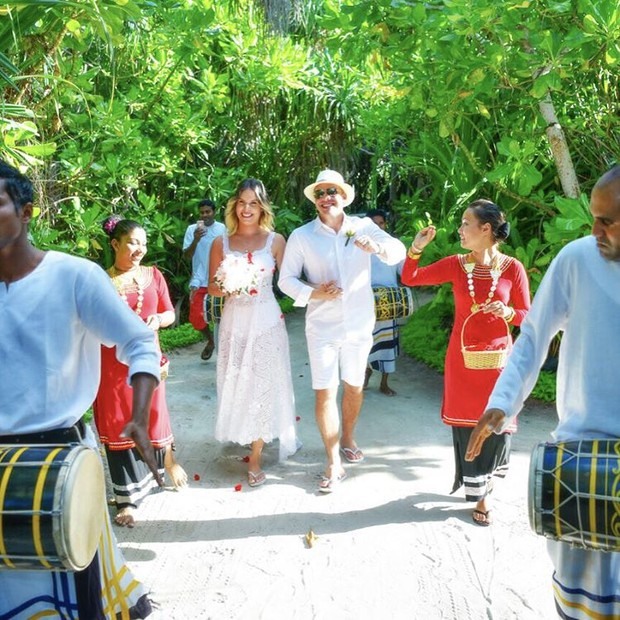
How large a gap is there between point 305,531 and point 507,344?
60.1 inches

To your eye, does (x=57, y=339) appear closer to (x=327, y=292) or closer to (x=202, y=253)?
(x=327, y=292)

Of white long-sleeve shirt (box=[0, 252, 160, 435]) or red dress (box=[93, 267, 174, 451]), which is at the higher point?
white long-sleeve shirt (box=[0, 252, 160, 435])

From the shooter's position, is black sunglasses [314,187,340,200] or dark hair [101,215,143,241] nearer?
dark hair [101,215,143,241]

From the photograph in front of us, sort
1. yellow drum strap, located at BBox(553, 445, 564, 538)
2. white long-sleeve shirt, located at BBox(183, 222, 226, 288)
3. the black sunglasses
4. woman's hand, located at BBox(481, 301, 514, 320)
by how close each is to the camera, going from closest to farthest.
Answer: yellow drum strap, located at BBox(553, 445, 564, 538) < woman's hand, located at BBox(481, 301, 514, 320) < the black sunglasses < white long-sleeve shirt, located at BBox(183, 222, 226, 288)

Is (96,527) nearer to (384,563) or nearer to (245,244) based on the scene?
(384,563)

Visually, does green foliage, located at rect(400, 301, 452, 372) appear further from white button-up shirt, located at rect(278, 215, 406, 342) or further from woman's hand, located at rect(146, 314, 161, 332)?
woman's hand, located at rect(146, 314, 161, 332)

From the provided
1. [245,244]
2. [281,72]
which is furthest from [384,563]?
[281,72]

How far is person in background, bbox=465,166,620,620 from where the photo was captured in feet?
7.72

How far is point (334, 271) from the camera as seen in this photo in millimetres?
4992

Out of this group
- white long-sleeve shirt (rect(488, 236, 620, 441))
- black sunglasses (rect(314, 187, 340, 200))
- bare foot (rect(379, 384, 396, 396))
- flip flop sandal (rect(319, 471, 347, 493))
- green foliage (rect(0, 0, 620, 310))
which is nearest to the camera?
white long-sleeve shirt (rect(488, 236, 620, 441))

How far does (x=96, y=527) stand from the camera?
227cm

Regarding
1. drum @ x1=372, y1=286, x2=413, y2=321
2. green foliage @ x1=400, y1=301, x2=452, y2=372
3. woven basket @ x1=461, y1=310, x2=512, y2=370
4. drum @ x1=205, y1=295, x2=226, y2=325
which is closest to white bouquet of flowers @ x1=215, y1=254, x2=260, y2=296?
drum @ x1=205, y1=295, x2=226, y2=325

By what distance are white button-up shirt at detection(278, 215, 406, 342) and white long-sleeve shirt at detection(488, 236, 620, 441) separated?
236cm

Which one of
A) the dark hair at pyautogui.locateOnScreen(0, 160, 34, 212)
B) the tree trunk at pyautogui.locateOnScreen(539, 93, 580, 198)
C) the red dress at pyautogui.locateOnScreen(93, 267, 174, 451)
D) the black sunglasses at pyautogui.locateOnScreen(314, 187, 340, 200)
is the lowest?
Answer: the red dress at pyautogui.locateOnScreen(93, 267, 174, 451)
